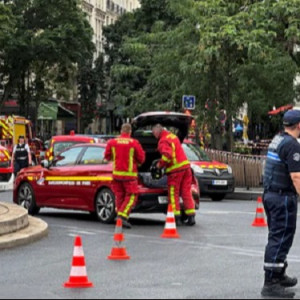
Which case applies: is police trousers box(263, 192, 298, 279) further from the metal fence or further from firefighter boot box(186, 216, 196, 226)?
the metal fence

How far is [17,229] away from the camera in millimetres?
14000

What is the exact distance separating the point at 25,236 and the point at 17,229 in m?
0.61

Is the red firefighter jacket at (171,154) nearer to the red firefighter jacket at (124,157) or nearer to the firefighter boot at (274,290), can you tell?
the red firefighter jacket at (124,157)

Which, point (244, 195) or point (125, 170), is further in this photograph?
point (244, 195)

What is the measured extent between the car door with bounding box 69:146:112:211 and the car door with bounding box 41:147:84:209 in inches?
6.1

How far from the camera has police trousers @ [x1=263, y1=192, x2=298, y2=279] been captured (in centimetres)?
892

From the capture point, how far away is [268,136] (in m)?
56.1

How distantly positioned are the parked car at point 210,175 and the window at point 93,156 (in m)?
7.08

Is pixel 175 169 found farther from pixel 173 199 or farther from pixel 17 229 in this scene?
pixel 17 229

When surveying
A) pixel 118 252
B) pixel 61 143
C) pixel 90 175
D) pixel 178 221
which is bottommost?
pixel 178 221

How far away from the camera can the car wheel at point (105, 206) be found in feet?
53.6

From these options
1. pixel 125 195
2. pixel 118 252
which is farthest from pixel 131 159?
pixel 118 252

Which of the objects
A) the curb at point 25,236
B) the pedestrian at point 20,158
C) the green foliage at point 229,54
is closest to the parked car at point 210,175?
the green foliage at point 229,54

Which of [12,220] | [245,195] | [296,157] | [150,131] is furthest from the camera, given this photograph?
[245,195]
